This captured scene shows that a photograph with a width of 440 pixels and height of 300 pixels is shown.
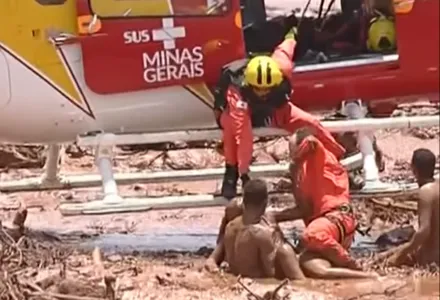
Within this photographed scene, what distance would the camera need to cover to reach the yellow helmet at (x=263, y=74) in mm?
8922

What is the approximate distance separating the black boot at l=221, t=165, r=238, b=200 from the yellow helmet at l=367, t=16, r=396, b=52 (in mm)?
1308

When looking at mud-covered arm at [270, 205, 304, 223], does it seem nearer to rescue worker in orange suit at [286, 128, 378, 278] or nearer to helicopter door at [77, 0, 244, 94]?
rescue worker in orange suit at [286, 128, 378, 278]

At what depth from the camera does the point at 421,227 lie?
756 centimetres

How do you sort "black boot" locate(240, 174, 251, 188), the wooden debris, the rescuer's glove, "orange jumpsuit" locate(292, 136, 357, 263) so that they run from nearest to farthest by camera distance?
the wooden debris → "orange jumpsuit" locate(292, 136, 357, 263) → "black boot" locate(240, 174, 251, 188) → the rescuer's glove

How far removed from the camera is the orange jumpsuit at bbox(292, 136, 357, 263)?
27.2ft

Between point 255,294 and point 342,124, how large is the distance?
184 cm

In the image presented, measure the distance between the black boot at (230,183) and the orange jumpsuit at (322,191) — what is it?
58cm

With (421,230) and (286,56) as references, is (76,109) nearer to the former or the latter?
(286,56)

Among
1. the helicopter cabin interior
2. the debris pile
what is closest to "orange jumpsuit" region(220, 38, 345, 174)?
the helicopter cabin interior

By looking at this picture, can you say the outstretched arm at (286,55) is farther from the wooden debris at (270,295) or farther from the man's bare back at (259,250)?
the wooden debris at (270,295)

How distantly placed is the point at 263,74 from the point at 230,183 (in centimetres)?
73

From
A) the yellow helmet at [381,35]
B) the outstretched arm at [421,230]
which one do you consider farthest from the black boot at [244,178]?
the yellow helmet at [381,35]

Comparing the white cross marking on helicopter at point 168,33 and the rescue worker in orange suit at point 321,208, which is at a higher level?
the white cross marking on helicopter at point 168,33

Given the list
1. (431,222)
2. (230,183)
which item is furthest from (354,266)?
(431,222)
